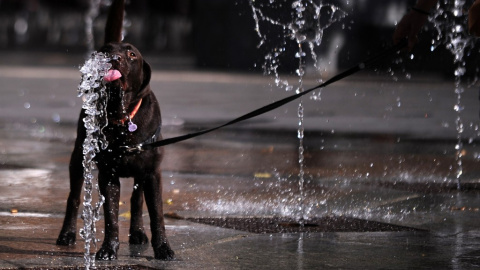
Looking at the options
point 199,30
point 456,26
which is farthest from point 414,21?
point 199,30

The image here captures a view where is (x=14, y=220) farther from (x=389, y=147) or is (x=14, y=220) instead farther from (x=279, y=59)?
(x=279, y=59)

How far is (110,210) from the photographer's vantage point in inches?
237

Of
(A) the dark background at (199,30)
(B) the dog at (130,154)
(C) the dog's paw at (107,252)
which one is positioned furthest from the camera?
(A) the dark background at (199,30)

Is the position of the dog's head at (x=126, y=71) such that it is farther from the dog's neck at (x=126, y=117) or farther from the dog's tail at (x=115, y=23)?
the dog's tail at (x=115, y=23)

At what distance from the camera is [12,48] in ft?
128

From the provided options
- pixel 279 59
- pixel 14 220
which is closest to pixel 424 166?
pixel 14 220

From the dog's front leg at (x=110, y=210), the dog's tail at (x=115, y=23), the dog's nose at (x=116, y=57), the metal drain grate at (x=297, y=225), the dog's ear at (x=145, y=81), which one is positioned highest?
the dog's tail at (x=115, y=23)

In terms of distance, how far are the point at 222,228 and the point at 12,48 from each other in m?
33.3

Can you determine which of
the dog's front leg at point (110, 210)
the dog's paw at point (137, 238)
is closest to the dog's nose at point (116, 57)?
the dog's front leg at point (110, 210)

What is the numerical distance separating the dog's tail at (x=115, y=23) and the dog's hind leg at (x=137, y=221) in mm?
914

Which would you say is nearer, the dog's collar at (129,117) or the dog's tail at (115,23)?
the dog's collar at (129,117)

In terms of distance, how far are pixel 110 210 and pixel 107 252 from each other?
0.24 m

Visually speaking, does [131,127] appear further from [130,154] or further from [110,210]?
[110,210]

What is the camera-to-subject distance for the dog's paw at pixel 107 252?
5.91m
